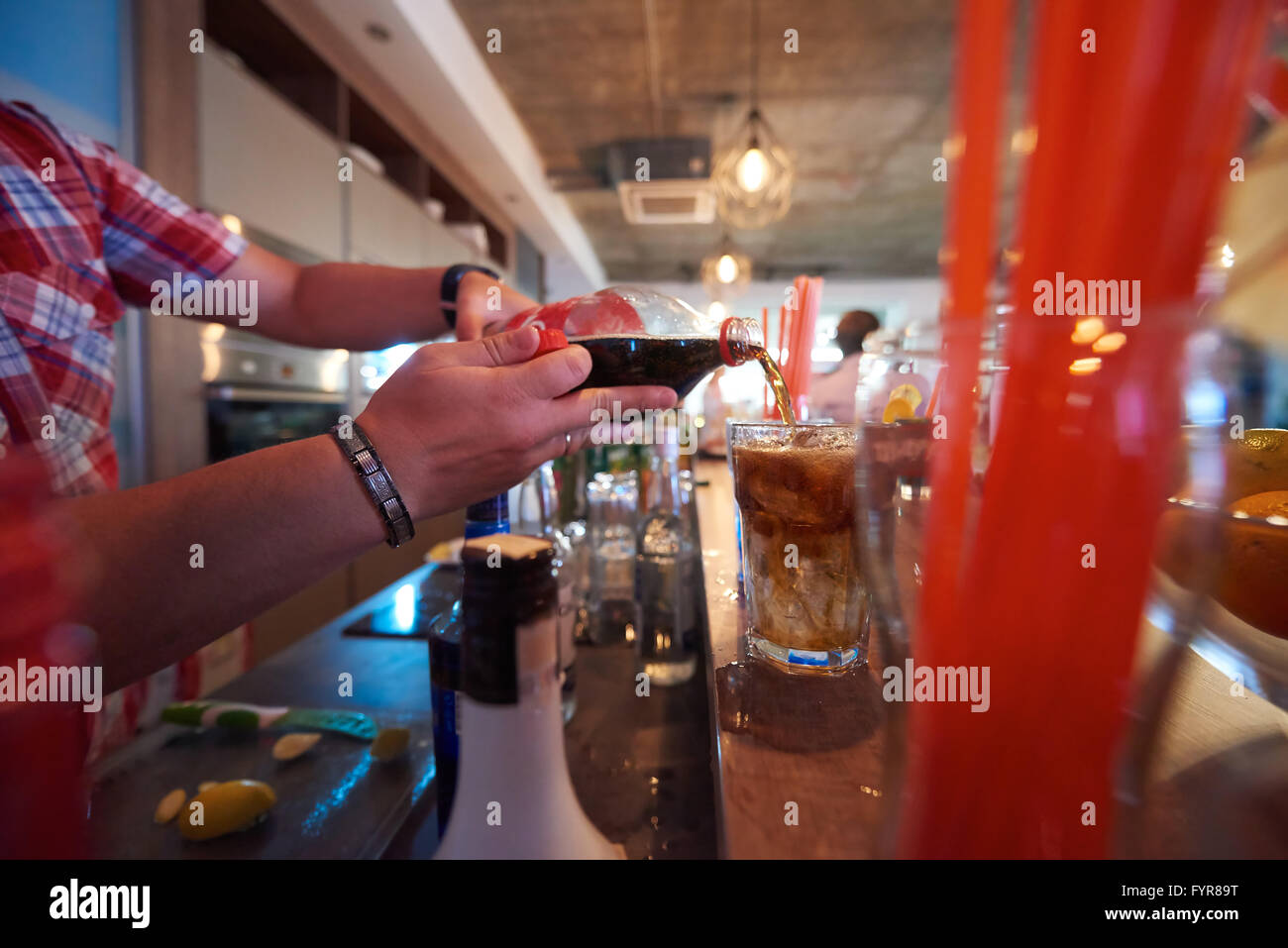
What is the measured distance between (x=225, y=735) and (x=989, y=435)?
37.3 inches

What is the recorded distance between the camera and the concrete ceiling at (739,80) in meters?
3.21

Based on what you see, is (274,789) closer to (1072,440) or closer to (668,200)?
(1072,440)

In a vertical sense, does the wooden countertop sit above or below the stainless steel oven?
below

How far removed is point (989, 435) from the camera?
0.20 meters

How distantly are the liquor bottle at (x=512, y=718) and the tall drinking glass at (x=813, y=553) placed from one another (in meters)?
0.23

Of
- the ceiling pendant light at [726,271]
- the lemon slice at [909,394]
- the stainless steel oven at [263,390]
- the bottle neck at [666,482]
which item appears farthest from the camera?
the ceiling pendant light at [726,271]

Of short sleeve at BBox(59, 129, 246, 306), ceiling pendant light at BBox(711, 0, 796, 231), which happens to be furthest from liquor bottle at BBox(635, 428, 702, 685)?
ceiling pendant light at BBox(711, 0, 796, 231)

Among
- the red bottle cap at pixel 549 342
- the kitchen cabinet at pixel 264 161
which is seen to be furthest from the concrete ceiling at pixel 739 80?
the red bottle cap at pixel 549 342

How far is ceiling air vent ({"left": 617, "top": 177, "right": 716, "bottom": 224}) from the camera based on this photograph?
4711 millimetres

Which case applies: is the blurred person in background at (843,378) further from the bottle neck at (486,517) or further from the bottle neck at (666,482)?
the bottle neck at (486,517)

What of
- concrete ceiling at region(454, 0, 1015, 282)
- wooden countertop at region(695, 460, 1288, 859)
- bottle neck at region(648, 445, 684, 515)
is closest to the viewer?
wooden countertop at region(695, 460, 1288, 859)

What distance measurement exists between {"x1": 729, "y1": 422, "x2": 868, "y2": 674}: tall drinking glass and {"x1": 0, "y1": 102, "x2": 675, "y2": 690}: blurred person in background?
241 millimetres

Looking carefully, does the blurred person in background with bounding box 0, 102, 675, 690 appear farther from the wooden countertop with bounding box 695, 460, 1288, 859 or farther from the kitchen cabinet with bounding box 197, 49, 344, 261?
the kitchen cabinet with bounding box 197, 49, 344, 261

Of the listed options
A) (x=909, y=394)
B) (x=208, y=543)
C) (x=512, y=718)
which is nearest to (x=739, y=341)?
(x=909, y=394)
